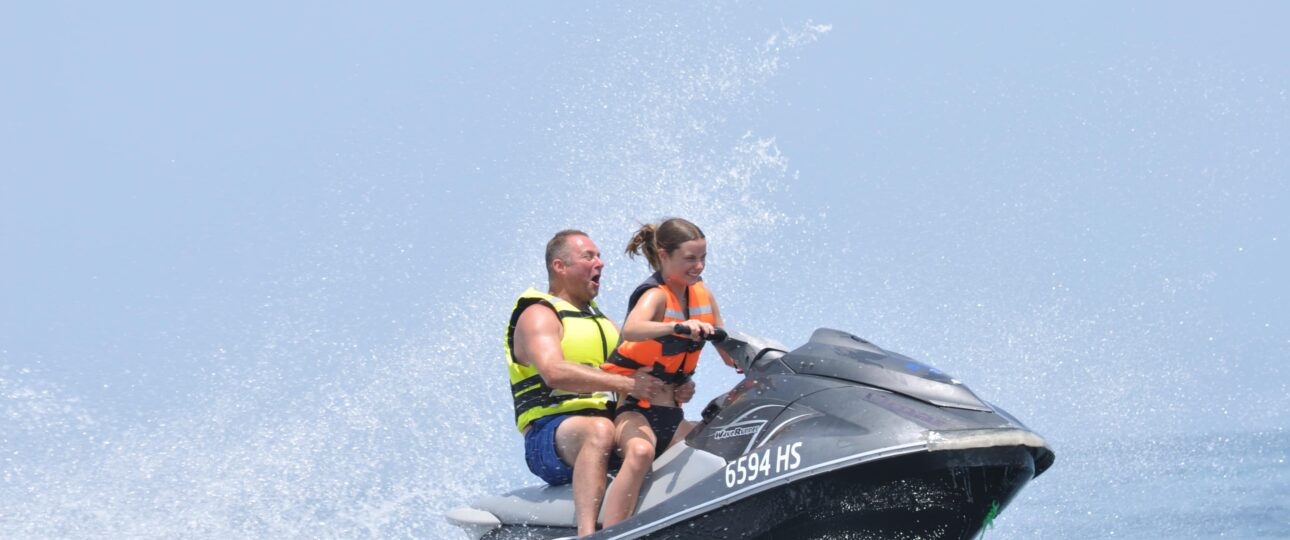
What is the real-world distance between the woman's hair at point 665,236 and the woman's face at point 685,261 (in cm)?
2

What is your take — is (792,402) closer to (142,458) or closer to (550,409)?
(550,409)

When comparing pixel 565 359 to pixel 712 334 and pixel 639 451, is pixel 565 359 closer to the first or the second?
pixel 639 451

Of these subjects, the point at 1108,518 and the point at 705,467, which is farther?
the point at 1108,518

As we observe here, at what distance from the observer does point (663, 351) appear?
4.10 metres

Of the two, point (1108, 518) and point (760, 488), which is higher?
point (1108, 518)

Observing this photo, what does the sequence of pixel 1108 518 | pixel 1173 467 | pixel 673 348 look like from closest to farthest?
pixel 673 348 → pixel 1108 518 → pixel 1173 467

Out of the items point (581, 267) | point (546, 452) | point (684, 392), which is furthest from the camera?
point (581, 267)

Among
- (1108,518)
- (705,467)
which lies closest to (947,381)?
(705,467)

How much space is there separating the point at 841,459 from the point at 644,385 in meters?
0.77

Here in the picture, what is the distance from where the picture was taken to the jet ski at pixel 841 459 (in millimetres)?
3543

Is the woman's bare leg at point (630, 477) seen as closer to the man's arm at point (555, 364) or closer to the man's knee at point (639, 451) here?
the man's knee at point (639, 451)

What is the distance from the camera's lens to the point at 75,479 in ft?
26.1

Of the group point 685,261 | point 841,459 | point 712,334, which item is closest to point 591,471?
point 712,334

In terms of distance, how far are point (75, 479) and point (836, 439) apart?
19.7ft
